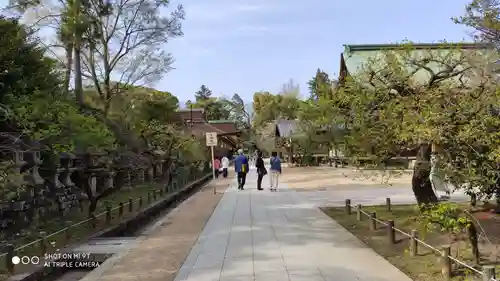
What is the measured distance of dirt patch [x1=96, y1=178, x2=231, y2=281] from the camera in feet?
22.1

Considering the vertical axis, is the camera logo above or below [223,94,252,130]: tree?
below

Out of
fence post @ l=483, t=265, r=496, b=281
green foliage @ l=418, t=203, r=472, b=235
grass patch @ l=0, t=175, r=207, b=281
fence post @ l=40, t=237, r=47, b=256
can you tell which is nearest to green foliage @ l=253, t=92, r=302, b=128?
grass patch @ l=0, t=175, r=207, b=281

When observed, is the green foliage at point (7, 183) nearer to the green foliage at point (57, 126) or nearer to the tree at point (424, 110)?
the green foliage at point (57, 126)

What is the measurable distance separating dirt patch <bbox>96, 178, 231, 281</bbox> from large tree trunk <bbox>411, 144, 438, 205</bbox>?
5.07 metres

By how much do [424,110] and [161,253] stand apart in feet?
16.8

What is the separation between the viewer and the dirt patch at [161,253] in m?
6.74

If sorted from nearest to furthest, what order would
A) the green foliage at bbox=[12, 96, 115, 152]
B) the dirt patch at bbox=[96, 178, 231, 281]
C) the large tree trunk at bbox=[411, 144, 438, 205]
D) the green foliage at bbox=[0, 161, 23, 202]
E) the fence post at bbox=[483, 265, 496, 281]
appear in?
the fence post at bbox=[483, 265, 496, 281]
the dirt patch at bbox=[96, 178, 231, 281]
the green foliage at bbox=[0, 161, 23, 202]
the green foliage at bbox=[12, 96, 115, 152]
the large tree trunk at bbox=[411, 144, 438, 205]

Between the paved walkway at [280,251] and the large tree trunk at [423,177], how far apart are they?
216cm

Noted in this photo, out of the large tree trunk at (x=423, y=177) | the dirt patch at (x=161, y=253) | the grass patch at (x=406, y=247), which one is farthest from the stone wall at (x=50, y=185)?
the large tree trunk at (x=423, y=177)

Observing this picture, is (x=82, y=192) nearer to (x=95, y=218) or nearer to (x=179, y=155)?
(x=95, y=218)

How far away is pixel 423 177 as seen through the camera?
36.1ft

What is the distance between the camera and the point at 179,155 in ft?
92.5

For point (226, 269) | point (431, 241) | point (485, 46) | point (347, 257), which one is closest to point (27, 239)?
point (226, 269)

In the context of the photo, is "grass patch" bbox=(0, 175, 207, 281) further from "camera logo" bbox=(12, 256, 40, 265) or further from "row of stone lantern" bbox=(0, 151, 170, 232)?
"row of stone lantern" bbox=(0, 151, 170, 232)
